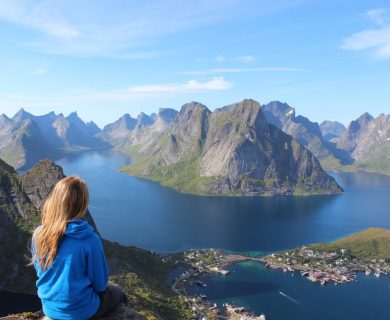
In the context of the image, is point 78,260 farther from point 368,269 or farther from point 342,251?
point 342,251

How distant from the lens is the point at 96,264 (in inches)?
404

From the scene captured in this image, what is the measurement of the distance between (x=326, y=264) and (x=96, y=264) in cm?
16749

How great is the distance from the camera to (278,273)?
15375cm

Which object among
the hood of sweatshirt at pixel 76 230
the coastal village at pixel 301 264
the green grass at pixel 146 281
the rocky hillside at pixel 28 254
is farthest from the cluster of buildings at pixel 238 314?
the hood of sweatshirt at pixel 76 230

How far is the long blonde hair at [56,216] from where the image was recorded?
10.0 meters

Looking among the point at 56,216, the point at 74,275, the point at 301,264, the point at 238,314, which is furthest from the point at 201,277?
the point at 56,216

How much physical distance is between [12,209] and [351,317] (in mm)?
101058

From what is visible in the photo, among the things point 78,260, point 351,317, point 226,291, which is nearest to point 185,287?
point 226,291

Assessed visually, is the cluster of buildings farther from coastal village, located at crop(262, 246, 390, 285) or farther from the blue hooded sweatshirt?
the blue hooded sweatshirt

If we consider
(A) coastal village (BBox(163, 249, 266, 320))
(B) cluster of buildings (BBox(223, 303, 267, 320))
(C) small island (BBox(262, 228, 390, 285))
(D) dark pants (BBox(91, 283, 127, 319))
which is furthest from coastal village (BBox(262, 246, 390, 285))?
(D) dark pants (BBox(91, 283, 127, 319))

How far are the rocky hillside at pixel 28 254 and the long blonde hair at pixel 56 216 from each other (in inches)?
3290

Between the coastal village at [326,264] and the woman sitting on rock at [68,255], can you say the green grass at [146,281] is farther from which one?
the woman sitting on rock at [68,255]

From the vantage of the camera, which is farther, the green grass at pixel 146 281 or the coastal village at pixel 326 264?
the coastal village at pixel 326 264

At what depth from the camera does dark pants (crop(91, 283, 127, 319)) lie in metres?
11.2
